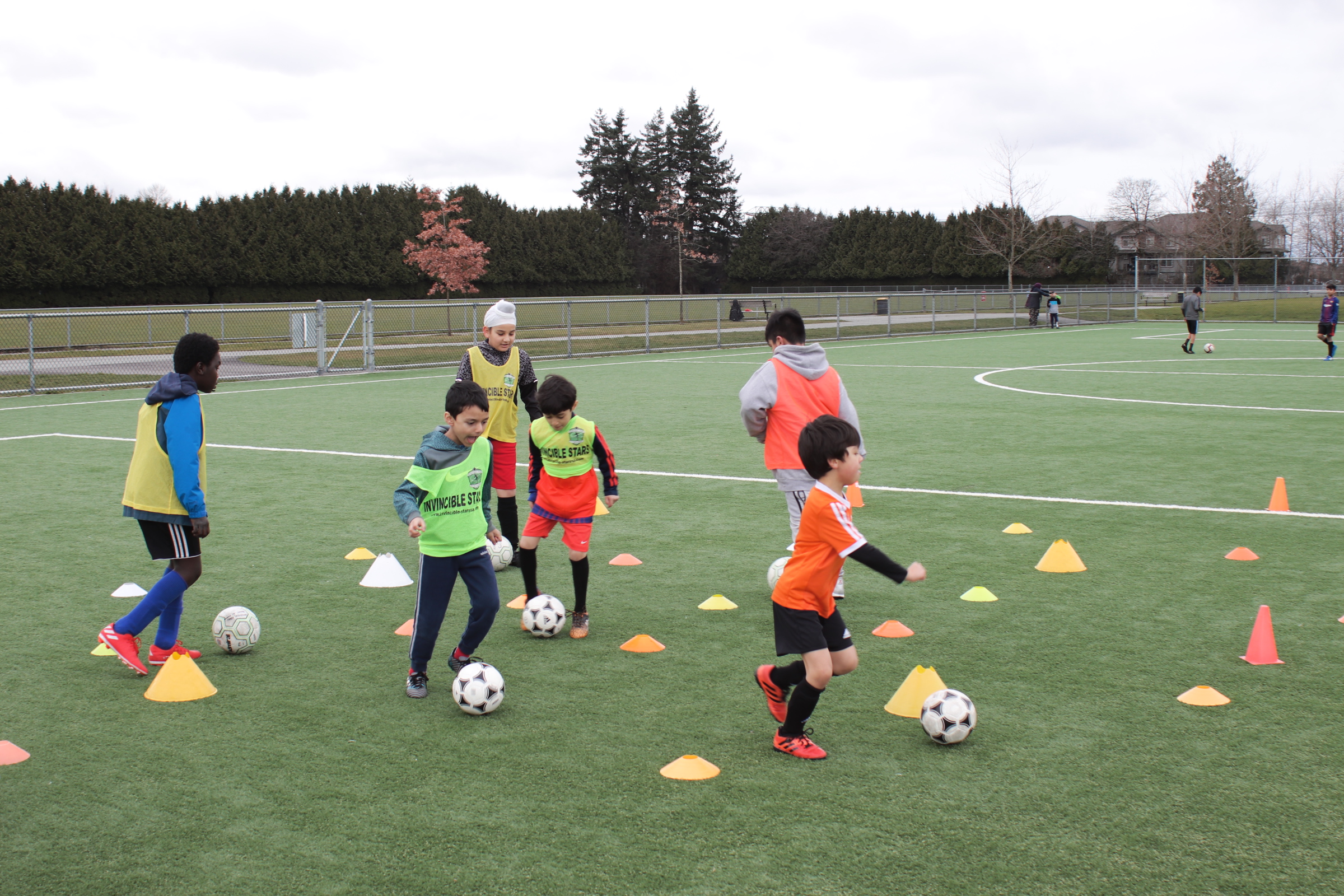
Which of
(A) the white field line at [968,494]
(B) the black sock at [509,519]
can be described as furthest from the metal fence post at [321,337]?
(B) the black sock at [509,519]

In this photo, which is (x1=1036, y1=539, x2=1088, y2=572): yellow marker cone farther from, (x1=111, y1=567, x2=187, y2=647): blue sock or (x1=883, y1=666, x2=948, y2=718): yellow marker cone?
(x1=111, y1=567, x2=187, y2=647): blue sock

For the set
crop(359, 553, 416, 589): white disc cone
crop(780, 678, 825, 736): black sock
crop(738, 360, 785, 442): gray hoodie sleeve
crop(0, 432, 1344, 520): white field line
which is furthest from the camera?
crop(0, 432, 1344, 520): white field line

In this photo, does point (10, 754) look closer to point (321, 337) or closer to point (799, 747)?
point (799, 747)

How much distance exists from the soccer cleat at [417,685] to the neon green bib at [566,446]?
56.5 inches

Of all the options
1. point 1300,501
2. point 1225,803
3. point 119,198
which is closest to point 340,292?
point 119,198

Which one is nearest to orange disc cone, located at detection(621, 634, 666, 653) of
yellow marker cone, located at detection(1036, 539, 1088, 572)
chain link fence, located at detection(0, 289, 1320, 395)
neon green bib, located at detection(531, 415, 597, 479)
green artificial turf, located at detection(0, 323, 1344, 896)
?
green artificial turf, located at detection(0, 323, 1344, 896)

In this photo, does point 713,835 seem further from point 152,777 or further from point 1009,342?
point 1009,342

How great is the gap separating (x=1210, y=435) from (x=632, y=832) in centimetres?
1210

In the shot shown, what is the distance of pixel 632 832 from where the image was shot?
3822mm

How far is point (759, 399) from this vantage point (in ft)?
20.9

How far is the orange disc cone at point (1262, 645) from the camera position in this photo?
5.48 meters

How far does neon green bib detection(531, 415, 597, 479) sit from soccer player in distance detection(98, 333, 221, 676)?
5.61 feet

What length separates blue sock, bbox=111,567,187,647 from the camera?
18.2ft

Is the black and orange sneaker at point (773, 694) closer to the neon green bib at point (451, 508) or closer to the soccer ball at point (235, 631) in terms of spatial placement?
the neon green bib at point (451, 508)
